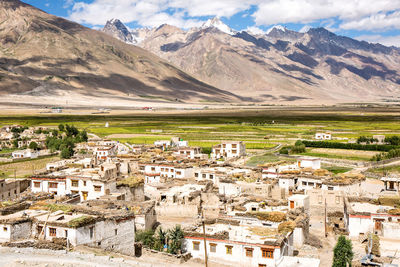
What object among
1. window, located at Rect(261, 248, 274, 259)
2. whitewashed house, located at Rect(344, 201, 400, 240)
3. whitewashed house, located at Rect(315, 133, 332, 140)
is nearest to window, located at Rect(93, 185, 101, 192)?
window, located at Rect(261, 248, 274, 259)

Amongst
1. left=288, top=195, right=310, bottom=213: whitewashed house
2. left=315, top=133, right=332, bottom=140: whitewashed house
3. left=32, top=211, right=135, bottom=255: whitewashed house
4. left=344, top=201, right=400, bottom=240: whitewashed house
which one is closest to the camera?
left=32, top=211, right=135, bottom=255: whitewashed house

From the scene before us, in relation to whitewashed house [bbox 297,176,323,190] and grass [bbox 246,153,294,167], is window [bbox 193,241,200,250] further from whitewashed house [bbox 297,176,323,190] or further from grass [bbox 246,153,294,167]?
grass [bbox 246,153,294,167]

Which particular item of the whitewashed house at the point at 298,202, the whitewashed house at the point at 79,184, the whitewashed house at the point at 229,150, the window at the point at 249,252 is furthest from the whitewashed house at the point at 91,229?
the whitewashed house at the point at 229,150

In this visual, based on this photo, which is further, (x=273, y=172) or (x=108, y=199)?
(x=273, y=172)

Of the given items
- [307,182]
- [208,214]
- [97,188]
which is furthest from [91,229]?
[307,182]

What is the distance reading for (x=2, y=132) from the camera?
106250 mm

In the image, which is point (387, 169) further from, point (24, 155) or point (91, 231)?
point (24, 155)

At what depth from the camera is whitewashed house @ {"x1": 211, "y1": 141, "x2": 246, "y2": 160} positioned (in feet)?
237

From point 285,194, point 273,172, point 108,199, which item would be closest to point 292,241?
point 108,199

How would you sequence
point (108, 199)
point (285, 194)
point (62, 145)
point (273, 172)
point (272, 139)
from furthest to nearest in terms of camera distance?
point (272, 139) < point (62, 145) < point (273, 172) < point (285, 194) < point (108, 199)

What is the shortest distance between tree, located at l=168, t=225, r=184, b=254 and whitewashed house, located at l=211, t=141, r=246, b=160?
1807 inches

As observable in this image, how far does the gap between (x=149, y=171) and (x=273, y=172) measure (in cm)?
1407

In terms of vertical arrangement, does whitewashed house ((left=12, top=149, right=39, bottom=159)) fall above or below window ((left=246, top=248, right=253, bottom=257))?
above

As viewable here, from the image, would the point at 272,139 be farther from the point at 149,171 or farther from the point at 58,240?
the point at 58,240
